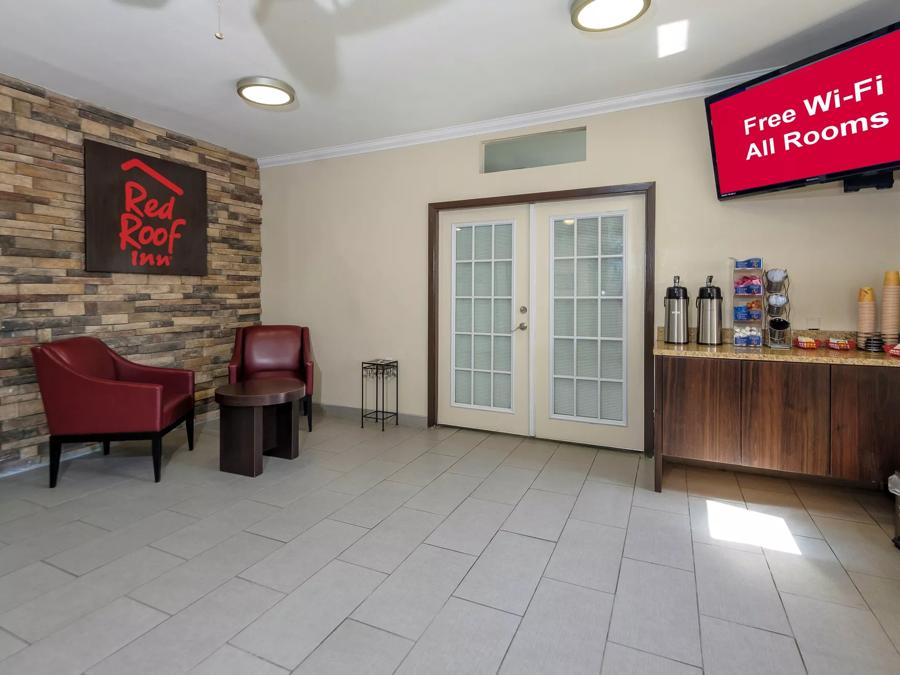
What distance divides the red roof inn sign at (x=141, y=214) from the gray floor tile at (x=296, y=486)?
2397 millimetres

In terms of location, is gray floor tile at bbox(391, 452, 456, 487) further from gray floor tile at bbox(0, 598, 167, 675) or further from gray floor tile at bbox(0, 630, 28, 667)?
gray floor tile at bbox(0, 630, 28, 667)

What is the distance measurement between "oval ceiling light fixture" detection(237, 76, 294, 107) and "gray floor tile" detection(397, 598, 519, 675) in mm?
3434

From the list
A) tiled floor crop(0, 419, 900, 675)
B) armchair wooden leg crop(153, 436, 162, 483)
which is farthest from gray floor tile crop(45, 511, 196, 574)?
armchair wooden leg crop(153, 436, 162, 483)

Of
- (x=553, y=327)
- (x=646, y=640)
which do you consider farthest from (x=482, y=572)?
(x=553, y=327)

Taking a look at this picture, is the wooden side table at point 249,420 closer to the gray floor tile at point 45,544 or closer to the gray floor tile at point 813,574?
the gray floor tile at point 45,544

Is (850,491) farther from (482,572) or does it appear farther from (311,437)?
(311,437)

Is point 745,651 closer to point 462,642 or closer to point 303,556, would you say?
point 462,642

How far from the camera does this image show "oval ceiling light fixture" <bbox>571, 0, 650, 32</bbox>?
2.43 metres

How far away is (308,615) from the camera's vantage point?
190cm

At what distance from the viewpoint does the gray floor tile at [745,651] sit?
5.33 ft

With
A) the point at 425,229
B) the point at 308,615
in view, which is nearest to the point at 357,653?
the point at 308,615

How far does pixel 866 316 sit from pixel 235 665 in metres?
3.84

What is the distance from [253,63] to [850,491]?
4.83 m

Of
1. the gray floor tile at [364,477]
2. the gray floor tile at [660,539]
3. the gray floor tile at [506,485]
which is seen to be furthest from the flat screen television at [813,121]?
the gray floor tile at [364,477]
